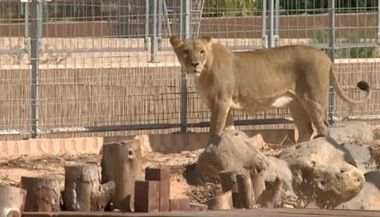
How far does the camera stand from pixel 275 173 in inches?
523

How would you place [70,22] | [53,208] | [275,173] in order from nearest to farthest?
[53,208] < [275,173] < [70,22]

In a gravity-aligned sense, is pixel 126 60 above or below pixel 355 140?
above

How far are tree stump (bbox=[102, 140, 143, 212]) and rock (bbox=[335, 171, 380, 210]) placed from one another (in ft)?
15.6

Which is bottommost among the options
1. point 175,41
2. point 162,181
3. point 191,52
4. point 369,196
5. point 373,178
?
point 369,196

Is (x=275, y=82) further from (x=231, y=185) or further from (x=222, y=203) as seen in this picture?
(x=222, y=203)

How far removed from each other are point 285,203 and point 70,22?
5.18 m

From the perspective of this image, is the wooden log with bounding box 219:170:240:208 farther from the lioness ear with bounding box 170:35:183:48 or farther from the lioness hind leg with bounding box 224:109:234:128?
the lioness hind leg with bounding box 224:109:234:128

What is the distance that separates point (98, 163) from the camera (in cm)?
1368

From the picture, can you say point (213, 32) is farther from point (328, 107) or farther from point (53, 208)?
point (53, 208)

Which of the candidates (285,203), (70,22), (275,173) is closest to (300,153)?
(275,173)

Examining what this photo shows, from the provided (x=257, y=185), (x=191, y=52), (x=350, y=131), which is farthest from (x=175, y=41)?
(x=257, y=185)

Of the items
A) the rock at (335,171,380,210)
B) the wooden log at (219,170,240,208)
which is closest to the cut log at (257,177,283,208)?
the wooden log at (219,170,240,208)

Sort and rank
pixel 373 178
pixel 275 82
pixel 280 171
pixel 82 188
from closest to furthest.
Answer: pixel 82 188
pixel 280 171
pixel 373 178
pixel 275 82

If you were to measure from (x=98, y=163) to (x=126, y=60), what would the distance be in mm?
3483
